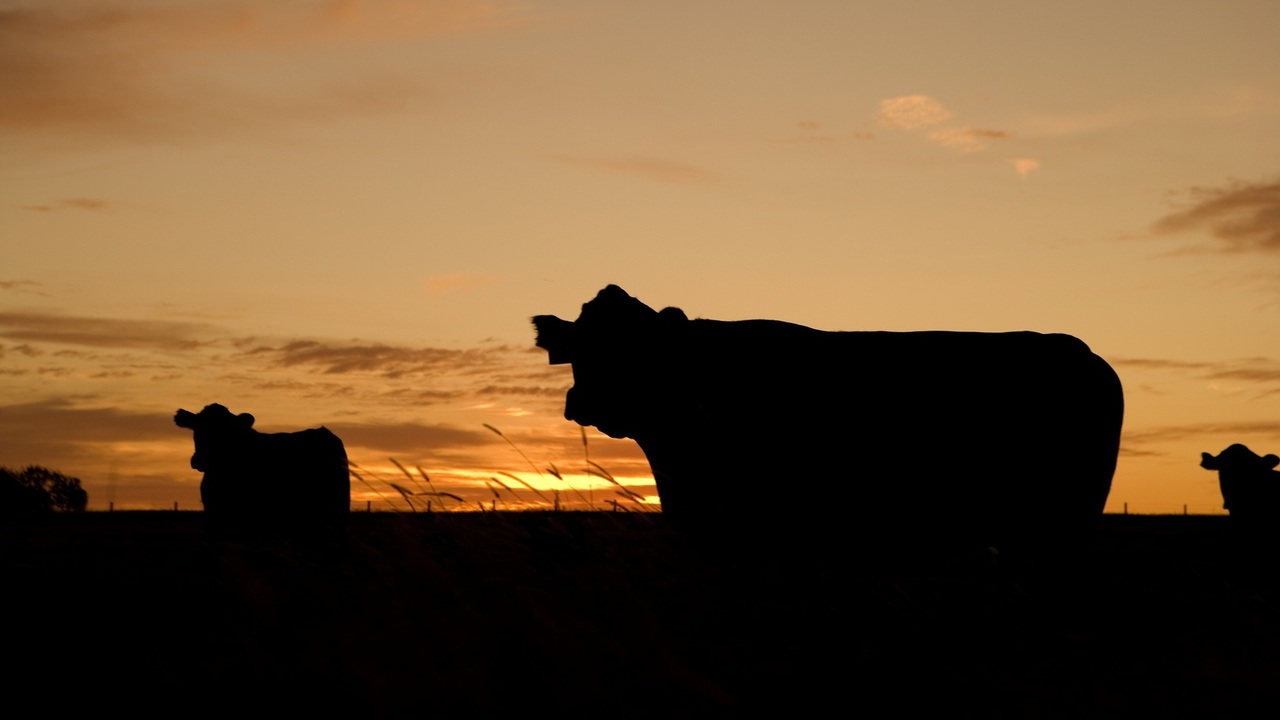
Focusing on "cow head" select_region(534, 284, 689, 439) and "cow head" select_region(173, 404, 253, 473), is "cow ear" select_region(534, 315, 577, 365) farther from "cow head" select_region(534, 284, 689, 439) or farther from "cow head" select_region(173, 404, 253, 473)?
"cow head" select_region(173, 404, 253, 473)

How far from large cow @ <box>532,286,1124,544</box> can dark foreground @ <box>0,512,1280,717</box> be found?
42 centimetres

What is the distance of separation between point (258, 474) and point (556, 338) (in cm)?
1500

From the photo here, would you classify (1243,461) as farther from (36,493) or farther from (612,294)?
(36,493)

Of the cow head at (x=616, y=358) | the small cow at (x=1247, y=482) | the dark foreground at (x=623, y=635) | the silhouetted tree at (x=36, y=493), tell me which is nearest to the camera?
the dark foreground at (x=623, y=635)

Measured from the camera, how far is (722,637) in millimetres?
6656

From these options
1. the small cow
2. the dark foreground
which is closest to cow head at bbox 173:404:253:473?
the dark foreground

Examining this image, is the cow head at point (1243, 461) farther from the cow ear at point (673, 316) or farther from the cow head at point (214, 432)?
the cow head at point (214, 432)

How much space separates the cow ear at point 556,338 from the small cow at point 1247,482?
17.5 meters

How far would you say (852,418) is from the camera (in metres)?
9.41

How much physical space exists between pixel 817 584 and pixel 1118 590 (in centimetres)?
228

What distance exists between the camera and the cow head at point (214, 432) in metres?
23.6

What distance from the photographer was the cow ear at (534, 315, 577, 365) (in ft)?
A: 32.9

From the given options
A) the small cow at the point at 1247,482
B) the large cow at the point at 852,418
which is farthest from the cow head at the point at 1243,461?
the large cow at the point at 852,418

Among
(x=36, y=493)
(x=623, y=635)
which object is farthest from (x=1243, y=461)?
(x=36, y=493)
